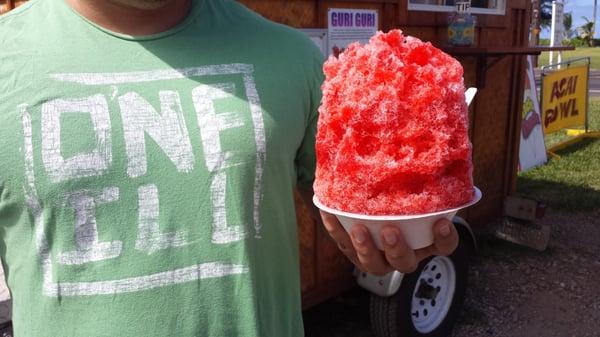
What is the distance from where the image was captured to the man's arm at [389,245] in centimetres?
120

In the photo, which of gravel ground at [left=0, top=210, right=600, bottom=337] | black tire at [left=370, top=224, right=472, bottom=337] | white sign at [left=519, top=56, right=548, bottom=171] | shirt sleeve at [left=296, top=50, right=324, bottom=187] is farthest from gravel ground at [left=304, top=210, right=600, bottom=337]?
shirt sleeve at [left=296, top=50, right=324, bottom=187]

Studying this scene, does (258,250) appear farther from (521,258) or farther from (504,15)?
(504,15)

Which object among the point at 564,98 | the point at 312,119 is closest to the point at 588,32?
the point at 564,98

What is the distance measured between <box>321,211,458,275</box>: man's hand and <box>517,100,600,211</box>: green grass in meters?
6.20

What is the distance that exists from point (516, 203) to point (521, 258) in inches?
20.6

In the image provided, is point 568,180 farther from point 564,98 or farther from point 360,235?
point 360,235

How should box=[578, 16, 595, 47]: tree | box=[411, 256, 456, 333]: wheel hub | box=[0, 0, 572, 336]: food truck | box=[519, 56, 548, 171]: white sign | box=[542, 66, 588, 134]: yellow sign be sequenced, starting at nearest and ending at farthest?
box=[0, 0, 572, 336]: food truck < box=[411, 256, 456, 333]: wheel hub < box=[519, 56, 548, 171]: white sign < box=[542, 66, 588, 134]: yellow sign < box=[578, 16, 595, 47]: tree

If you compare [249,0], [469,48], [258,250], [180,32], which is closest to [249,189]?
[258,250]

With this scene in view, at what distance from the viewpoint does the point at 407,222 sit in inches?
47.1

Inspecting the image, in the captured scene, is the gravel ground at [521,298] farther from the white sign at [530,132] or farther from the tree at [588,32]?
the tree at [588,32]

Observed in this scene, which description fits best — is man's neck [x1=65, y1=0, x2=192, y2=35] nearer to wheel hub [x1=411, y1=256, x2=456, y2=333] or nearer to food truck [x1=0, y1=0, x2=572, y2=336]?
food truck [x1=0, y1=0, x2=572, y2=336]

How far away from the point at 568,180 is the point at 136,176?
Result: 7694 mm

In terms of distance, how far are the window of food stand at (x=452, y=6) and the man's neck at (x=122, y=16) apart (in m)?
3.23

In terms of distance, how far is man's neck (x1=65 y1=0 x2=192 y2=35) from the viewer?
139 cm
